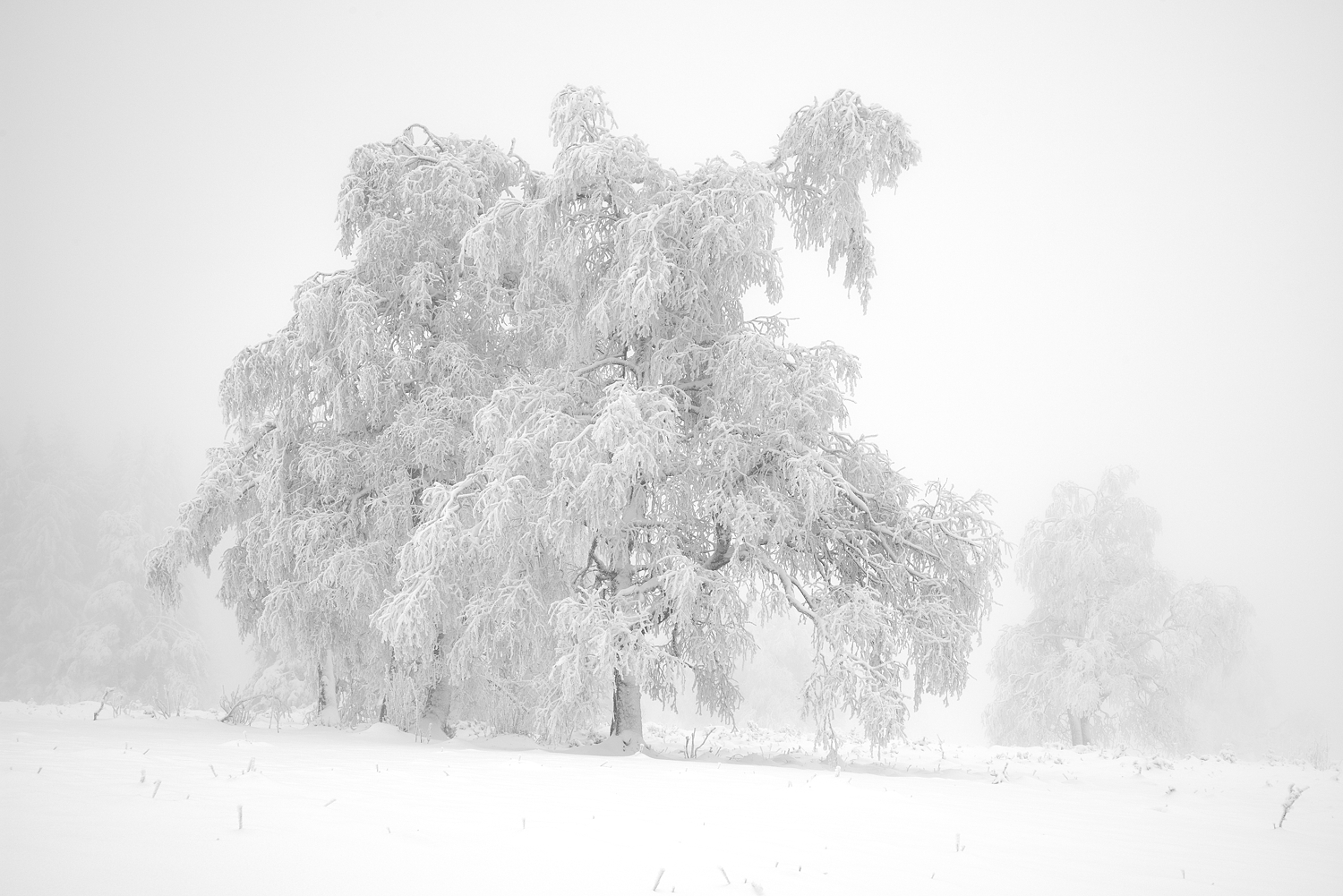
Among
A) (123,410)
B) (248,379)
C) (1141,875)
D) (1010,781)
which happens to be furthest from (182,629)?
(123,410)

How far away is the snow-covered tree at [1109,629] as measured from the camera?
22891 millimetres

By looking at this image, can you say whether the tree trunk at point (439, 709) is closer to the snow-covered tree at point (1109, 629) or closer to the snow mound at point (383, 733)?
the snow mound at point (383, 733)

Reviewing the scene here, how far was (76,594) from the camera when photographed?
3375 cm

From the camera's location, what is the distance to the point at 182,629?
32.6m

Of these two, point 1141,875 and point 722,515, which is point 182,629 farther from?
point 1141,875

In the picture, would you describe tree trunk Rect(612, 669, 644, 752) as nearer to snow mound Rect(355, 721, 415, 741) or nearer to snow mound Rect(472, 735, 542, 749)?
snow mound Rect(472, 735, 542, 749)

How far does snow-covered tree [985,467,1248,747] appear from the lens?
75.1 feet

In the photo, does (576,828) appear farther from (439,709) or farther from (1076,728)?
(1076,728)

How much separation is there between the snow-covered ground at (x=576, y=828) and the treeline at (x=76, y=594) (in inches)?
988

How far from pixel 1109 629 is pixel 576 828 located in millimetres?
22232

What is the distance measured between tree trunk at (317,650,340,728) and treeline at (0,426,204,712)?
17.6 metres

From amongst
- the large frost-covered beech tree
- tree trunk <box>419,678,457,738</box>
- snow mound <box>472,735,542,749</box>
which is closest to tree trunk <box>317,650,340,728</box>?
the large frost-covered beech tree

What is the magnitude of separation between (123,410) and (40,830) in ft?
477

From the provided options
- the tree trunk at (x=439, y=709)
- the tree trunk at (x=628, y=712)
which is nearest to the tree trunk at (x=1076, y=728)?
the tree trunk at (x=628, y=712)
